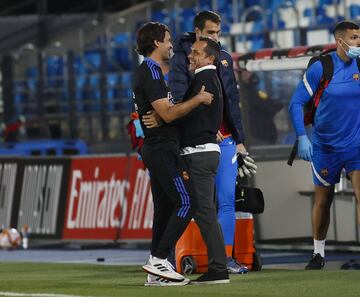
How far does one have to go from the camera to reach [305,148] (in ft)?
35.6

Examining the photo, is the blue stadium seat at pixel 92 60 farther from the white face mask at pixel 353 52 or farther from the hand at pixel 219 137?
the hand at pixel 219 137

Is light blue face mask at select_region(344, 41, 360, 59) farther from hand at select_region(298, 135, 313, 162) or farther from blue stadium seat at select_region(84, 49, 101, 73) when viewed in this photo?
blue stadium seat at select_region(84, 49, 101, 73)

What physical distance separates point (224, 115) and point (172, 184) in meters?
1.51

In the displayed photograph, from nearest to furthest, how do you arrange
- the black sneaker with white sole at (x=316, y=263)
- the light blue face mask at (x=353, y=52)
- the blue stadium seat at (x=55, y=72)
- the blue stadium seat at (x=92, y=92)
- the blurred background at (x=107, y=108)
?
the light blue face mask at (x=353, y=52) < the black sneaker with white sole at (x=316, y=263) < the blurred background at (x=107, y=108) < the blue stadium seat at (x=92, y=92) < the blue stadium seat at (x=55, y=72)

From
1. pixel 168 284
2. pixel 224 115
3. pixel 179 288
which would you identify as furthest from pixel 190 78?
pixel 179 288

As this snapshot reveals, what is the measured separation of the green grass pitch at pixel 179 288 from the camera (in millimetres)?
8617

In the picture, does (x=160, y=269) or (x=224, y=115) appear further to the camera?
(x=224, y=115)

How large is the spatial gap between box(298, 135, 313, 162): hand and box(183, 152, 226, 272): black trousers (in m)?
1.49

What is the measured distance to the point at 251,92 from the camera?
46.7 ft

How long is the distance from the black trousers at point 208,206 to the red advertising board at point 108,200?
609 centimetres

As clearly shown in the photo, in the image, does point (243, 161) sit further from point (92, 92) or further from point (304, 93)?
point (92, 92)

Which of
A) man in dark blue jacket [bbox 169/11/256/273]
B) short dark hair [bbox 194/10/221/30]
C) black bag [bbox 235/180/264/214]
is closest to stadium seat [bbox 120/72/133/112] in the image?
black bag [bbox 235/180/264/214]

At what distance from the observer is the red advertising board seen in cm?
1569

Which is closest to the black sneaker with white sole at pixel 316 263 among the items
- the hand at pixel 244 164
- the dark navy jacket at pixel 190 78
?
the hand at pixel 244 164
